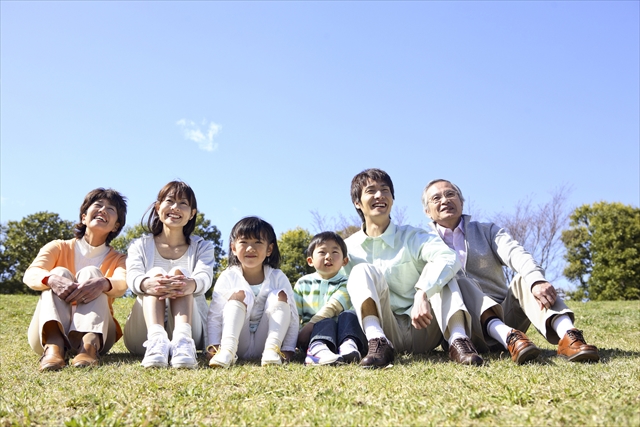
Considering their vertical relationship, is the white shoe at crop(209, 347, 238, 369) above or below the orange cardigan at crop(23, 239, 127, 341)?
below

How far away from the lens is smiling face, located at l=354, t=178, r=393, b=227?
14.1 ft

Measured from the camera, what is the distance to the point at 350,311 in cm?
412

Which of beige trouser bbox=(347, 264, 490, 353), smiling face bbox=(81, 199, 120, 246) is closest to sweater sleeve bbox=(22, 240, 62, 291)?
smiling face bbox=(81, 199, 120, 246)

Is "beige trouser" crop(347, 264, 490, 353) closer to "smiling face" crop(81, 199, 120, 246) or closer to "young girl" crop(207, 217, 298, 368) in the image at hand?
"young girl" crop(207, 217, 298, 368)

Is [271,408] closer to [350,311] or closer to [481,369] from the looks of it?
[481,369]

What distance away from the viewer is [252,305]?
3.99m

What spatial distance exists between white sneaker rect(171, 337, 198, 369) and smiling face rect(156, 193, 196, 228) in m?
1.11

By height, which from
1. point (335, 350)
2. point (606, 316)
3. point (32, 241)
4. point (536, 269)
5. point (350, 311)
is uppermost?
point (32, 241)

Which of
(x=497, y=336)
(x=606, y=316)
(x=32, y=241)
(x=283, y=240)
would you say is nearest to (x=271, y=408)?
(x=497, y=336)

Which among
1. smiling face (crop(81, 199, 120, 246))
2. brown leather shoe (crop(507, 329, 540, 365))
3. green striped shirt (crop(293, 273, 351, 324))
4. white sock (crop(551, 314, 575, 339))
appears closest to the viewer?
brown leather shoe (crop(507, 329, 540, 365))

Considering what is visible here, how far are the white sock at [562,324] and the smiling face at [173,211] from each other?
3078 millimetres

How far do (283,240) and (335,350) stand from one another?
18.2 m

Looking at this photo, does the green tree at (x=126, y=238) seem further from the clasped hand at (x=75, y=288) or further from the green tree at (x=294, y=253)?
the clasped hand at (x=75, y=288)

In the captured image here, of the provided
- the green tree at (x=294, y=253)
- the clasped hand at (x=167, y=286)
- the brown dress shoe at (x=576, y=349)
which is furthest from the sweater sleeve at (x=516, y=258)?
the green tree at (x=294, y=253)
